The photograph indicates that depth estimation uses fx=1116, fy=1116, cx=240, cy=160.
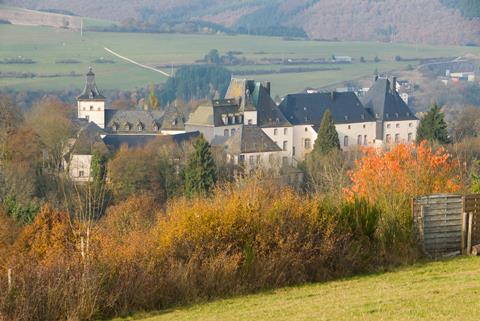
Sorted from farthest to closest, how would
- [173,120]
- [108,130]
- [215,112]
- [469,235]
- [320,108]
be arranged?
[108,130] < [173,120] < [320,108] < [215,112] < [469,235]

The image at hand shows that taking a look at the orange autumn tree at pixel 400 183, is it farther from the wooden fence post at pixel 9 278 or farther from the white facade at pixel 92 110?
the white facade at pixel 92 110

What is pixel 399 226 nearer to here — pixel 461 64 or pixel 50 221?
pixel 50 221

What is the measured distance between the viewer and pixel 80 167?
50719 mm

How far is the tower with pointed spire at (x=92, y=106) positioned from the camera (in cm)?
7050

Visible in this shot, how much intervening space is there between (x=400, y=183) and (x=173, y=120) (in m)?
48.9

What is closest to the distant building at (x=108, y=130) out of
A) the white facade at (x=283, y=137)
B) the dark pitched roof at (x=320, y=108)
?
the white facade at (x=283, y=137)

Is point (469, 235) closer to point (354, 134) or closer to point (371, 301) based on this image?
point (371, 301)

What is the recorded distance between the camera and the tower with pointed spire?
70.5m

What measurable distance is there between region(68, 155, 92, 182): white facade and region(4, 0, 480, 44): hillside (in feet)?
242

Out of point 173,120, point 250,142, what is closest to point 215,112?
point 173,120

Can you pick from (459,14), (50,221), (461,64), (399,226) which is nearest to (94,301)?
(399,226)

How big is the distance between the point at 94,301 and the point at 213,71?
345ft

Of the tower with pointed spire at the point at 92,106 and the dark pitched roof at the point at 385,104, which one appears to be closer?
the dark pitched roof at the point at 385,104

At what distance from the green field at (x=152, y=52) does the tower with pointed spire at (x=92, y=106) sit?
57.8 feet
